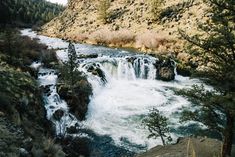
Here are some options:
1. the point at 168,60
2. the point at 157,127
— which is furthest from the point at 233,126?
the point at 168,60

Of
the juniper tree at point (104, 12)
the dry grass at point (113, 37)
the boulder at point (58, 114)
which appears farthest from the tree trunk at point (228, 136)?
the juniper tree at point (104, 12)

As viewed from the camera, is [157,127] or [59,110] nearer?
[157,127]

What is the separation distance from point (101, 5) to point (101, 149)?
64.6 metres

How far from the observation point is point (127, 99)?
33.6 meters

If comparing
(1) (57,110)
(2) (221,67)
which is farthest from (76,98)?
(2) (221,67)

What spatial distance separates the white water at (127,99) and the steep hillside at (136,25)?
13.9 meters

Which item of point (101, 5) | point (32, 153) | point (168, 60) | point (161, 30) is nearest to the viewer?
point (32, 153)

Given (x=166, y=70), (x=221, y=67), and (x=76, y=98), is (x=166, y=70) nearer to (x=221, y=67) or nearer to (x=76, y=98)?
(x=76, y=98)

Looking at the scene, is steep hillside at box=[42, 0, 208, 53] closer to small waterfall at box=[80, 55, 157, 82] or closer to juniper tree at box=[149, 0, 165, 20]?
juniper tree at box=[149, 0, 165, 20]

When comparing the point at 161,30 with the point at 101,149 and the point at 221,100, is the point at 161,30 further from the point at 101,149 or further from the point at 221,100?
the point at 221,100

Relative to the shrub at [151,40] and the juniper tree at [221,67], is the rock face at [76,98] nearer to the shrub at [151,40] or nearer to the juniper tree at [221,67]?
the juniper tree at [221,67]

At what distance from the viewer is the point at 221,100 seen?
11.2m

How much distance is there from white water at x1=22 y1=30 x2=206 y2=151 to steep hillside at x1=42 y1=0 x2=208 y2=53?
1391 cm

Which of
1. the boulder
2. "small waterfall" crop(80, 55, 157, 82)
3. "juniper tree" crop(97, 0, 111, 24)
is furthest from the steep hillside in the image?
the boulder
